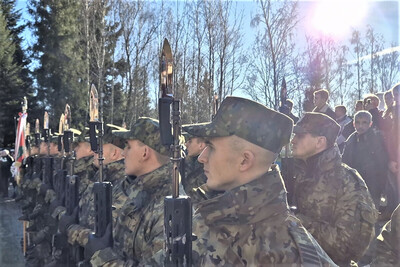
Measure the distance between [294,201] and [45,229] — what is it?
388 centimetres

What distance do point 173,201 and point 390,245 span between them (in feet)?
4.29

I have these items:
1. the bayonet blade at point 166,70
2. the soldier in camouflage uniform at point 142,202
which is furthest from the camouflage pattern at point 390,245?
the bayonet blade at point 166,70

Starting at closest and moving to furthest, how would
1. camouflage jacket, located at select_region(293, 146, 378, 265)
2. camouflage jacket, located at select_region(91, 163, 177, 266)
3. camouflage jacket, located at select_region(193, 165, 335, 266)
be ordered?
1. camouflage jacket, located at select_region(193, 165, 335, 266)
2. camouflage jacket, located at select_region(91, 163, 177, 266)
3. camouflage jacket, located at select_region(293, 146, 378, 265)

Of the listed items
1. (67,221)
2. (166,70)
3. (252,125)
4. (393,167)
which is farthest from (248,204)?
(393,167)

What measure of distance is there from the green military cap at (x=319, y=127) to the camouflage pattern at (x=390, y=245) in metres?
0.90

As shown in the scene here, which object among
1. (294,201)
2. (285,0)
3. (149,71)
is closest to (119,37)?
(149,71)

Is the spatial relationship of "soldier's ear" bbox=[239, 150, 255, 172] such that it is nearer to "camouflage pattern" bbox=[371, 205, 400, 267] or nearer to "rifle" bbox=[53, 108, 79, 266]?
"camouflage pattern" bbox=[371, 205, 400, 267]

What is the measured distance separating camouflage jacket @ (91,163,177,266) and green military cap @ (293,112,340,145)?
105cm

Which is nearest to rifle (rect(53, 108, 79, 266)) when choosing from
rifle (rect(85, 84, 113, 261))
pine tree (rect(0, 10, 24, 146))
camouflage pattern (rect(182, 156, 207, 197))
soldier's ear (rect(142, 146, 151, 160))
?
rifle (rect(85, 84, 113, 261))

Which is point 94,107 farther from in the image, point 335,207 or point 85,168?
point 85,168

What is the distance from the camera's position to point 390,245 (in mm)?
2316

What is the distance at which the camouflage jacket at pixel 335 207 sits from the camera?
273cm

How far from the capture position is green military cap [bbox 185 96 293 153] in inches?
67.0

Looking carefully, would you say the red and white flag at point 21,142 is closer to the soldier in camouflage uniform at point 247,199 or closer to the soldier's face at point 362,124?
the soldier's face at point 362,124
